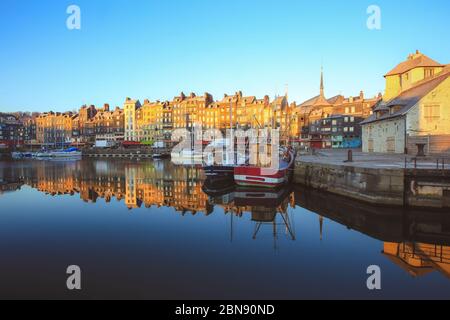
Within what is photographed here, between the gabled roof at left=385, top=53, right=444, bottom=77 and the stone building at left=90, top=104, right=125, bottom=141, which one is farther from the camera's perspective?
the stone building at left=90, top=104, right=125, bottom=141

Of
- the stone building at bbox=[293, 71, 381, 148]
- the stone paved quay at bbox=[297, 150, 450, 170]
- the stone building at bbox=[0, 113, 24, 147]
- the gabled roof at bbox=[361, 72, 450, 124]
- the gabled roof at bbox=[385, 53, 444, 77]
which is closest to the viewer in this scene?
the stone paved quay at bbox=[297, 150, 450, 170]

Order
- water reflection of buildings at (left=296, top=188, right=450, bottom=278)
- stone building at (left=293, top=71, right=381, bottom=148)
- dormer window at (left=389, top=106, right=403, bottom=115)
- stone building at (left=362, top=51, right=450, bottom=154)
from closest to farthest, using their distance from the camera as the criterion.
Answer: water reflection of buildings at (left=296, top=188, right=450, bottom=278), stone building at (left=362, top=51, right=450, bottom=154), dormer window at (left=389, top=106, right=403, bottom=115), stone building at (left=293, top=71, right=381, bottom=148)

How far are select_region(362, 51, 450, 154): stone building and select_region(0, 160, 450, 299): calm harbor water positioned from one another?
15816 mm

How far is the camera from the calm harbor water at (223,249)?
9820mm

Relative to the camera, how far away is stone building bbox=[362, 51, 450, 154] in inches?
1277

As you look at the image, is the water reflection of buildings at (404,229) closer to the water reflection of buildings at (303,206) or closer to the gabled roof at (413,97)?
the water reflection of buildings at (303,206)

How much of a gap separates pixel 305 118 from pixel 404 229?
89.7 m

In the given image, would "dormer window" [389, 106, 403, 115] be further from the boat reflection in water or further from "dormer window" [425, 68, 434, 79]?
the boat reflection in water

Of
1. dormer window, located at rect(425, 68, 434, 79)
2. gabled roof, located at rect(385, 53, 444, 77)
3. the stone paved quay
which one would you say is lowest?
the stone paved quay

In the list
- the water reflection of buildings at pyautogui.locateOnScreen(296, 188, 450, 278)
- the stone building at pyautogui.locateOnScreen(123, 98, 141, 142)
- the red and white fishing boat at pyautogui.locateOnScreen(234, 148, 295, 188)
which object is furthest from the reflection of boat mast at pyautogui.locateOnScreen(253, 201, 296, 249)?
the stone building at pyautogui.locateOnScreen(123, 98, 141, 142)

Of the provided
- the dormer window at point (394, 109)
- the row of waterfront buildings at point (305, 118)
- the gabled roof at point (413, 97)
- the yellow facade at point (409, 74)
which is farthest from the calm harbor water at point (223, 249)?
the yellow facade at point (409, 74)

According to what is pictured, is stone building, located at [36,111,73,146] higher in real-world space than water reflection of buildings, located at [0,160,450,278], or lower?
higher

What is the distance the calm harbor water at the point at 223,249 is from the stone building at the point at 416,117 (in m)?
15.8
